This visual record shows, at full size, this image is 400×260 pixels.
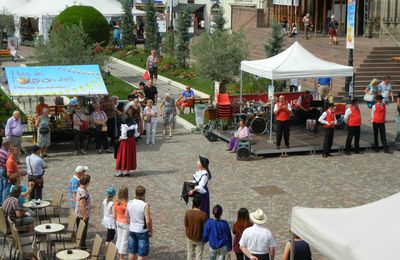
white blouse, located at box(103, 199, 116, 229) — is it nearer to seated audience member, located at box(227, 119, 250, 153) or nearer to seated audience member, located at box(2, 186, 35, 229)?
seated audience member, located at box(2, 186, 35, 229)

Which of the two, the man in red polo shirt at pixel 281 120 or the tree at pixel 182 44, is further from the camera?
the tree at pixel 182 44

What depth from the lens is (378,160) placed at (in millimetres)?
21062

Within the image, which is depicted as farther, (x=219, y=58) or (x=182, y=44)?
(x=182, y=44)

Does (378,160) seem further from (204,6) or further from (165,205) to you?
(204,6)

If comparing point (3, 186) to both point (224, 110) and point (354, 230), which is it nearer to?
point (354, 230)

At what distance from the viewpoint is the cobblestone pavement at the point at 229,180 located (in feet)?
51.3

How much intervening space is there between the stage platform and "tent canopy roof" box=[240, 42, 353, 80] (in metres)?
1.90

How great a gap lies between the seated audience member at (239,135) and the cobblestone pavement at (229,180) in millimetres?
320

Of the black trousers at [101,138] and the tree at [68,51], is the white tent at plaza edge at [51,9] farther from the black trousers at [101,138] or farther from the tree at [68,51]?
the black trousers at [101,138]

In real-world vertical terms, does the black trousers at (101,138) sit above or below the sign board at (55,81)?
below

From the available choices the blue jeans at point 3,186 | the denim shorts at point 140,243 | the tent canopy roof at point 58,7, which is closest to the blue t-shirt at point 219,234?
the denim shorts at point 140,243

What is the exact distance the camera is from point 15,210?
13305 mm

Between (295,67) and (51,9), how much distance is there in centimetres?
2931

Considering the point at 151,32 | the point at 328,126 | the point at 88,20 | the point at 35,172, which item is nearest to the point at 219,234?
the point at 35,172
